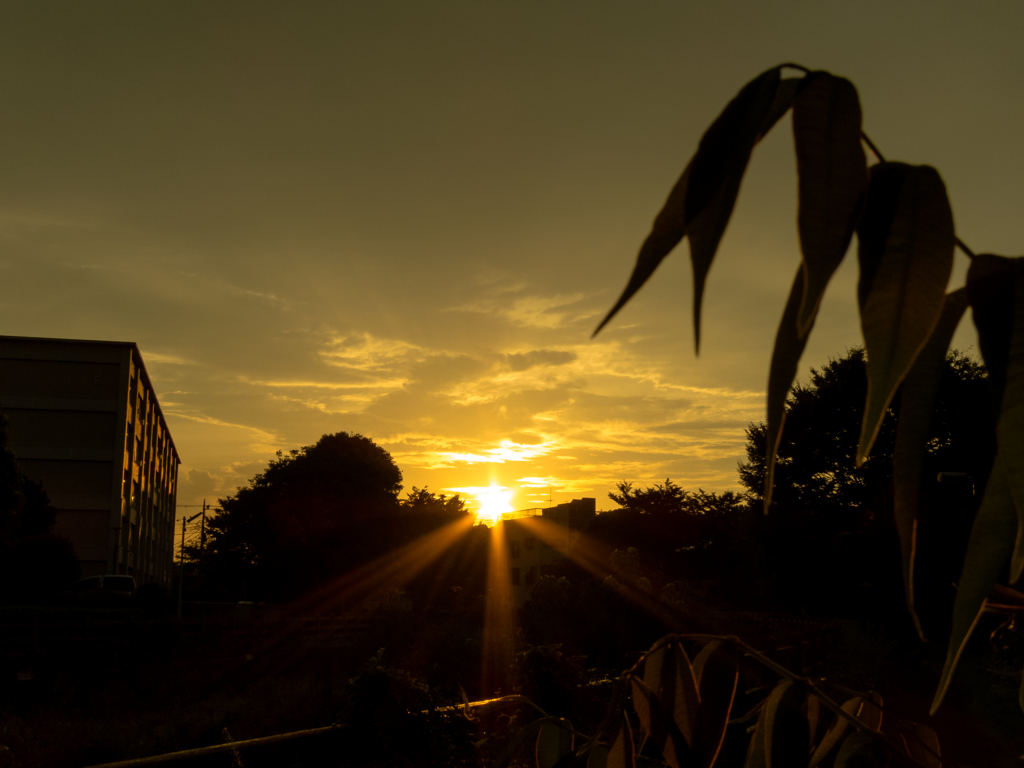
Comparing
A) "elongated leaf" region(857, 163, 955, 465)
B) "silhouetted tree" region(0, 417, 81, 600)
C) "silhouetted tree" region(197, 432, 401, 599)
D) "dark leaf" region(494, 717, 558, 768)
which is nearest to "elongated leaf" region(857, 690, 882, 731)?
"dark leaf" region(494, 717, 558, 768)

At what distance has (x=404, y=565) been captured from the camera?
132ft

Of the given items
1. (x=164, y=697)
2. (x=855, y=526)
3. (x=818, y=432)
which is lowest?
(x=164, y=697)

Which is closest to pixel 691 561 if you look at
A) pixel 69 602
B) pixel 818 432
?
pixel 818 432

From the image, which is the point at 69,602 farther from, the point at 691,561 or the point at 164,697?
the point at 691,561

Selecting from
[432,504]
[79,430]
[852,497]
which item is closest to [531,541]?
[432,504]

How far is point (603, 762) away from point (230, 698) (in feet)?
50.2

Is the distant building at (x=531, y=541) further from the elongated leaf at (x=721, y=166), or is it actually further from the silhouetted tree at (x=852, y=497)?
the elongated leaf at (x=721, y=166)

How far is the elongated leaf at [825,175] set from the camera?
0.64m

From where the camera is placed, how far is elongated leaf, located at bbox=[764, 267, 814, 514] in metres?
0.64

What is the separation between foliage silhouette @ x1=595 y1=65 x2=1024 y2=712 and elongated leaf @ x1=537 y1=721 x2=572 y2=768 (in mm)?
→ 876

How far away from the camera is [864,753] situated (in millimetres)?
1010

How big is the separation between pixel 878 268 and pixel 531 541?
5539cm

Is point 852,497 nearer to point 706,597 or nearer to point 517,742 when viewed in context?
point 706,597

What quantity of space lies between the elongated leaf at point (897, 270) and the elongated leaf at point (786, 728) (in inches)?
21.3
